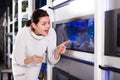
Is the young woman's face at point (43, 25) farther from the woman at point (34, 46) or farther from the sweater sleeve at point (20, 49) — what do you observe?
the sweater sleeve at point (20, 49)

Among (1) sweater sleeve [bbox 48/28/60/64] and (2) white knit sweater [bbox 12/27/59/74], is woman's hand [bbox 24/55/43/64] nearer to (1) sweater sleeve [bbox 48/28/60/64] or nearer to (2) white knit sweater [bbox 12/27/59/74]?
(2) white knit sweater [bbox 12/27/59/74]

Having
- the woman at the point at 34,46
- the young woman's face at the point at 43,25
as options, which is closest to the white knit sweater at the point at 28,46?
the woman at the point at 34,46

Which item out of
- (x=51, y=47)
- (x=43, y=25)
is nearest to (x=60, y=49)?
(x=51, y=47)

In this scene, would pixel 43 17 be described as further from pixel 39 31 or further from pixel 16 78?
pixel 16 78

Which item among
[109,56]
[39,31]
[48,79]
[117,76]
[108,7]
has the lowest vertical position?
[48,79]

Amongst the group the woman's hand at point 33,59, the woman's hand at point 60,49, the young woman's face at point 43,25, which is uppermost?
the young woman's face at point 43,25

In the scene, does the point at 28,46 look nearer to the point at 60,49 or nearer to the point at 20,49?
the point at 20,49

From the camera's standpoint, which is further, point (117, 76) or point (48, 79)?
point (48, 79)

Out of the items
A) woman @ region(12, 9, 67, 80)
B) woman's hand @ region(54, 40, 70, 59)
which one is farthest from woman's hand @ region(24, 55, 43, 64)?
woman's hand @ region(54, 40, 70, 59)

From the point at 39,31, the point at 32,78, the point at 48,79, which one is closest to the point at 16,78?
the point at 32,78

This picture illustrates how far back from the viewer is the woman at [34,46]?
6.29ft

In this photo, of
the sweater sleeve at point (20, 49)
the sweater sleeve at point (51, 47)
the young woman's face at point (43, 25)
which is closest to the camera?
the young woman's face at point (43, 25)

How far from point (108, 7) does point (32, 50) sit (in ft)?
2.65

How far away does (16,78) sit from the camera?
2.14m
